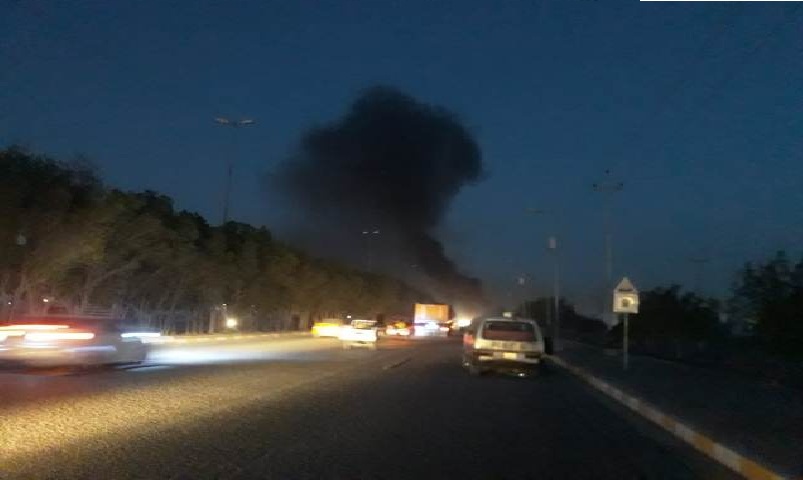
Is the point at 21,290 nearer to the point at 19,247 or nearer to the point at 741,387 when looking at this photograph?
the point at 19,247

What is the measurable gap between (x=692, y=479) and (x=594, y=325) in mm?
134331

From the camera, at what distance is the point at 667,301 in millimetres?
59469

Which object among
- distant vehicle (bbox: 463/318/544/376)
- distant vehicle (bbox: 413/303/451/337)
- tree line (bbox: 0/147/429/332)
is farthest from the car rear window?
distant vehicle (bbox: 413/303/451/337)

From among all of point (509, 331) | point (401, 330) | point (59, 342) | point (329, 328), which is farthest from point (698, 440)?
point (401, 330)

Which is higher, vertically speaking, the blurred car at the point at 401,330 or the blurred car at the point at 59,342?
the blurred car at the point at 401,330

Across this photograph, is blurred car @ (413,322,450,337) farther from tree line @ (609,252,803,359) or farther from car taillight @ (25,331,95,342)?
car taillight @ (25,331,95,342)

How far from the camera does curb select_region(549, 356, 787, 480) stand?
11305 mm

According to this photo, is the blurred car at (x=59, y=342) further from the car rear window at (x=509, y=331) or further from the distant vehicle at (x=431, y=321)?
the distant vehicle at (x=431, y=321)

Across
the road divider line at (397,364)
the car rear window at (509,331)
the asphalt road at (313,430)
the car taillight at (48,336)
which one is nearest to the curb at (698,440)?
the asphalt road at (313,430)

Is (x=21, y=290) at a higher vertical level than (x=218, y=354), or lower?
higher

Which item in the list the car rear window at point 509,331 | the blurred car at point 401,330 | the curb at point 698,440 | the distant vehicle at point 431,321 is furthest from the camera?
the distant vehicle at point 431,321

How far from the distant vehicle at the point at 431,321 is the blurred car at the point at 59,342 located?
51.7 meters

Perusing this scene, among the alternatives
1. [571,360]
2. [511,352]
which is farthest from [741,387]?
[571,360]

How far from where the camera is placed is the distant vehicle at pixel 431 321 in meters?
76.1
